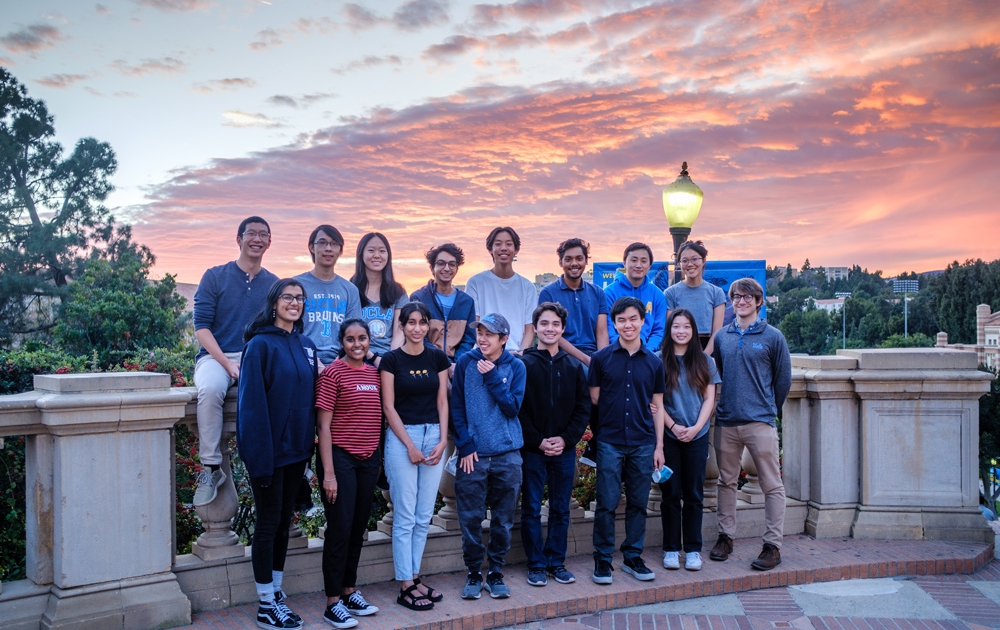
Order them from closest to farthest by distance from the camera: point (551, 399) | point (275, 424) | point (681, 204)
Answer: point (275, 424)
point (551, 399)
point (681, 204)

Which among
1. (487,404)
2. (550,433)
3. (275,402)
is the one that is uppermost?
(275,402)

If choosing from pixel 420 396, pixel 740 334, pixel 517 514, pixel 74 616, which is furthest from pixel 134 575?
pixel 740 334

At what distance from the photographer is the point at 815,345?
262ft

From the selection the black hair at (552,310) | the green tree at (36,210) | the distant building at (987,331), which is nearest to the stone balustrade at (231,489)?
the black hair at (552,310)

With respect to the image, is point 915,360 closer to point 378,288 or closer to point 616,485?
point 616,485

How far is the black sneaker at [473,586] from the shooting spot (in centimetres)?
450

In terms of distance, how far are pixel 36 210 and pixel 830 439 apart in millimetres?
39456

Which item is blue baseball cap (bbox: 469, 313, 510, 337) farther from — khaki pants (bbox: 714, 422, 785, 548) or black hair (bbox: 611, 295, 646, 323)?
khaki pants (bbox: 714, 422, 785, 548)

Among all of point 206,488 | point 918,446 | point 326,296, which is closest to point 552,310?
point 326,296

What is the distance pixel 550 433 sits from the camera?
478 cm

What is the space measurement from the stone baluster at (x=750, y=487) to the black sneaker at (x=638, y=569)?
1.35 m

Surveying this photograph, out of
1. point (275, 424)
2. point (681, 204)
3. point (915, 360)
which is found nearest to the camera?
point (275, 424)

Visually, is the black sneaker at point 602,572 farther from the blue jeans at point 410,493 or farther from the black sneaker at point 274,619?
the black sneaker at point 274,619

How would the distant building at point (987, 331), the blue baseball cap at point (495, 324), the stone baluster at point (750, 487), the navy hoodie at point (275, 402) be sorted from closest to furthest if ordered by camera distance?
the navy hoodie at point (275, 402) < the blue baseball cap at point (495, 324) < the stone baluster at point (750, 487) < the distant building at point (987, 331)
